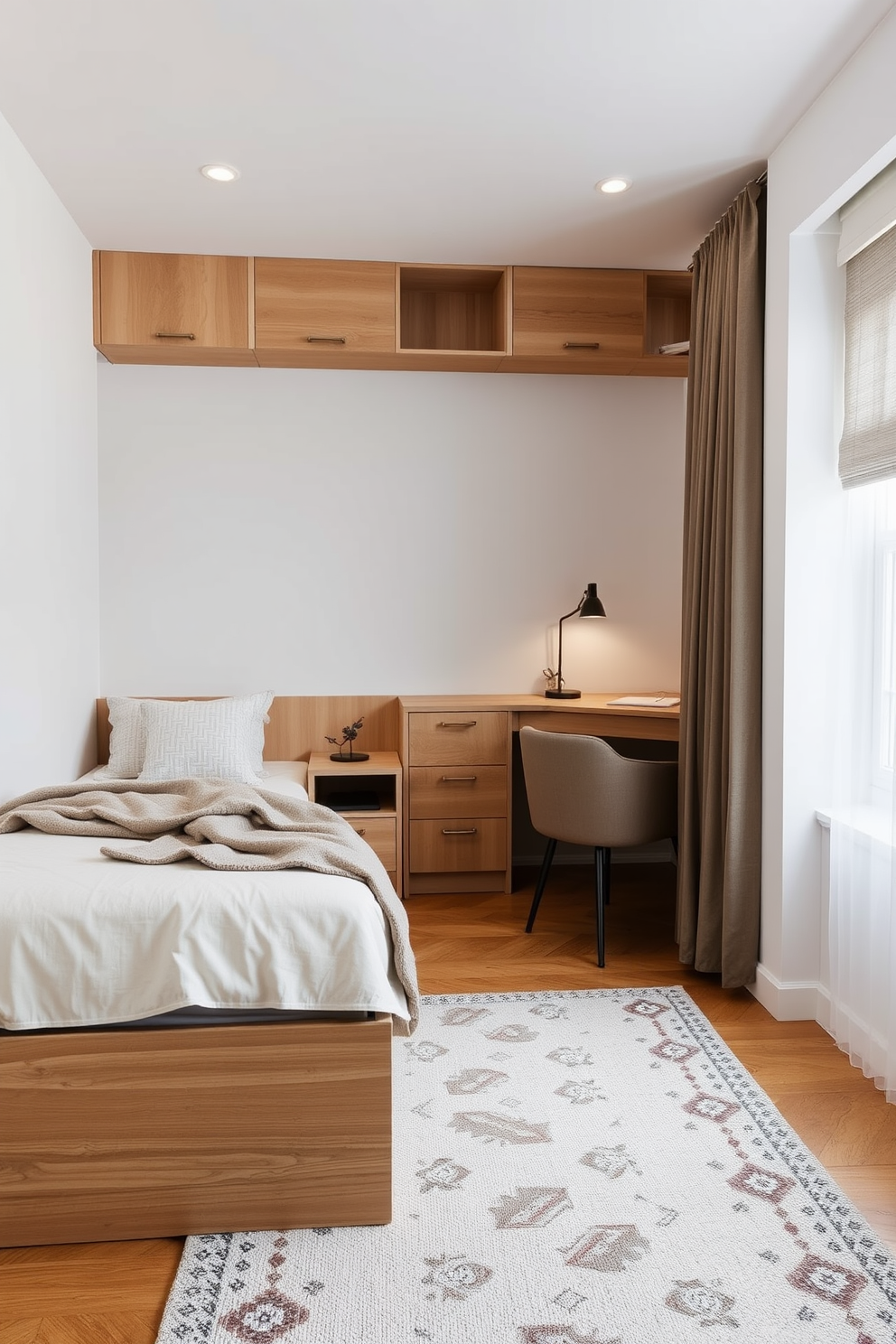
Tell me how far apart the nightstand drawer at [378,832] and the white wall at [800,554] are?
5.10 ft

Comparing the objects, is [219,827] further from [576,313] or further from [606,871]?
[576,313]

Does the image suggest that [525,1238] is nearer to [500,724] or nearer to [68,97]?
[500,724]

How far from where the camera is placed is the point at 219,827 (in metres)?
2.27

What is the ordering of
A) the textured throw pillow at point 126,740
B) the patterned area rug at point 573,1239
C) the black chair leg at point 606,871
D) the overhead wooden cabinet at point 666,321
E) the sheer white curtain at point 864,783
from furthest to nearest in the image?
the overhead wooden cabinet at point 666,321 < the textured throw pillow at point 126,740 < the black chair leg at point 606,871 < the sheer white curtain at point 864,783 < the patterned area rug at point 573,1239

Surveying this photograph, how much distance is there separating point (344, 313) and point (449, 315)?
0.59 meters

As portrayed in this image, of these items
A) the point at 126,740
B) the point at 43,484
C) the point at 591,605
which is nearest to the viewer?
the point at 43,484

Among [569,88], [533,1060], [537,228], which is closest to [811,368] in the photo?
[569,88]

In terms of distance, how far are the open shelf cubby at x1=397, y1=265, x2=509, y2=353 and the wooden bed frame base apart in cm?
311

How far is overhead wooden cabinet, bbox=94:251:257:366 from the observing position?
3.73 m

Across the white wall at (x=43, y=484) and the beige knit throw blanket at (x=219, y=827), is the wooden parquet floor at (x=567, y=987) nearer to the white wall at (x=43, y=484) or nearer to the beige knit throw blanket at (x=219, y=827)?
the beige knit throw blanket at (x=219, y=827)

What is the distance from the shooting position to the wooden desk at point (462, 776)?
388cm

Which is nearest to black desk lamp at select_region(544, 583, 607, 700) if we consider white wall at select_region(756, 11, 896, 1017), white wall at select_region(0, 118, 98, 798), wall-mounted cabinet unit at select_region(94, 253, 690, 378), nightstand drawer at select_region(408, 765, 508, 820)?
nightstand drawer at select_region(408, 765, 508, 820)

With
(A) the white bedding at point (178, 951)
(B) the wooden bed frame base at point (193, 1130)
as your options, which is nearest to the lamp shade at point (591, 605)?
(A) the white bedding at point (178, 951)

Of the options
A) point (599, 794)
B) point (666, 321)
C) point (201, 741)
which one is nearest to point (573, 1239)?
point (599, 794)
